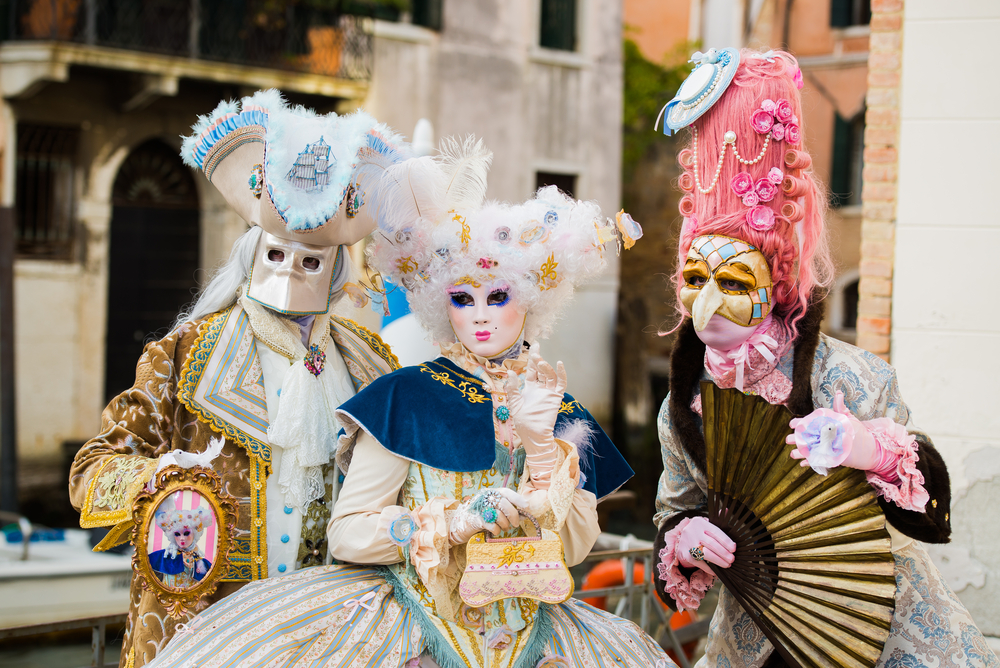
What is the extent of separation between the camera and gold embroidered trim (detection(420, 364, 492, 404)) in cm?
268

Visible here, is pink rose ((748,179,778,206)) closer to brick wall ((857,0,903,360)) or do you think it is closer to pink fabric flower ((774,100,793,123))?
pink fabric flower ((774,100,793,123))

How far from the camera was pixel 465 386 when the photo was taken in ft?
8.89

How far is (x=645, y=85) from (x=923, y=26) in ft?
39.8

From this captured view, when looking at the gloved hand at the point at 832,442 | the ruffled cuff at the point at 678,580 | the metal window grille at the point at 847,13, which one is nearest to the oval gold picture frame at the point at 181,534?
the ruffled cuff at the point at 678,580

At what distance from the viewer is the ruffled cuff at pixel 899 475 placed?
2418 mm

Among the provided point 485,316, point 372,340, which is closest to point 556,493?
point 485,316

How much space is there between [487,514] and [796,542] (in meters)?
0.74

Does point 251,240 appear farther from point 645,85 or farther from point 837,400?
point 645,85

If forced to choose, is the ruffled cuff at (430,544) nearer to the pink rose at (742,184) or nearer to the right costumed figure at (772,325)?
the right costumed figure at (772,325)

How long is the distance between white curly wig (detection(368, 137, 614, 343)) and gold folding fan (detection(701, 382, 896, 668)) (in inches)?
21.4

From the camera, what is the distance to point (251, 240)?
2.85m

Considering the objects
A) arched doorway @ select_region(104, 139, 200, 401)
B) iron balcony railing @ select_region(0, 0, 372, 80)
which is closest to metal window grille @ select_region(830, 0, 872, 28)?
iron balcony railing @ select_region(0, 0, 372, 80)

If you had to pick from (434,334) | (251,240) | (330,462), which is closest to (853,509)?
(434,334)

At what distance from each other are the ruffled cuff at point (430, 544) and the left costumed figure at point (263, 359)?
17.7 inches
